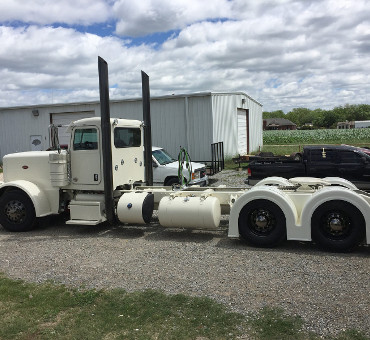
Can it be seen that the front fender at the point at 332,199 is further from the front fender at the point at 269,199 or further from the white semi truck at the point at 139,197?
the front fender at the point at 269,199

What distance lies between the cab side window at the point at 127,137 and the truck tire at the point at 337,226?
14.3 ft

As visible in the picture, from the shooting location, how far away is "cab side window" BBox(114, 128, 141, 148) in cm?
880

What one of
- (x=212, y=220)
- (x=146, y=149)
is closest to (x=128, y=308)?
(x=212, y=220)

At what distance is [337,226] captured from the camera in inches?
263

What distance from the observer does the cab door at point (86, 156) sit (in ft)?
28.0

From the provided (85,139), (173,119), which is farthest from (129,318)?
(173,119)

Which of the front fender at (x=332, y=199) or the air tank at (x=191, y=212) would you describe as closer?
the front fender at (x=332, y=199)

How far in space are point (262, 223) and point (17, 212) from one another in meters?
5.24

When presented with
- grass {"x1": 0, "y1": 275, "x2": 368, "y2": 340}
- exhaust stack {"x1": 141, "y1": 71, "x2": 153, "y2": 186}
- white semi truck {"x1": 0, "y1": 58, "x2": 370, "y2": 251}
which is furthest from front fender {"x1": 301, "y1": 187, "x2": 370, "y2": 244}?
exhaust stack {"x1": 141, "y1": 71, "x2": 153, "y2": 186}

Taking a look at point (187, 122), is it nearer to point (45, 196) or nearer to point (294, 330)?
point (45, 196)

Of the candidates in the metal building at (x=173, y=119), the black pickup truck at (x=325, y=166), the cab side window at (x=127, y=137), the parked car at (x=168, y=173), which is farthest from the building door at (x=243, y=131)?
the cab side window at (x=127, y=137)

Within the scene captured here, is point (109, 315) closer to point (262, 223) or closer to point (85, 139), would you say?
point (262, 223)

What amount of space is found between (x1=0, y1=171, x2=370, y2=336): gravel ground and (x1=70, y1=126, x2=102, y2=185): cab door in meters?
1.17

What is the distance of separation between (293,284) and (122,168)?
477 cm
